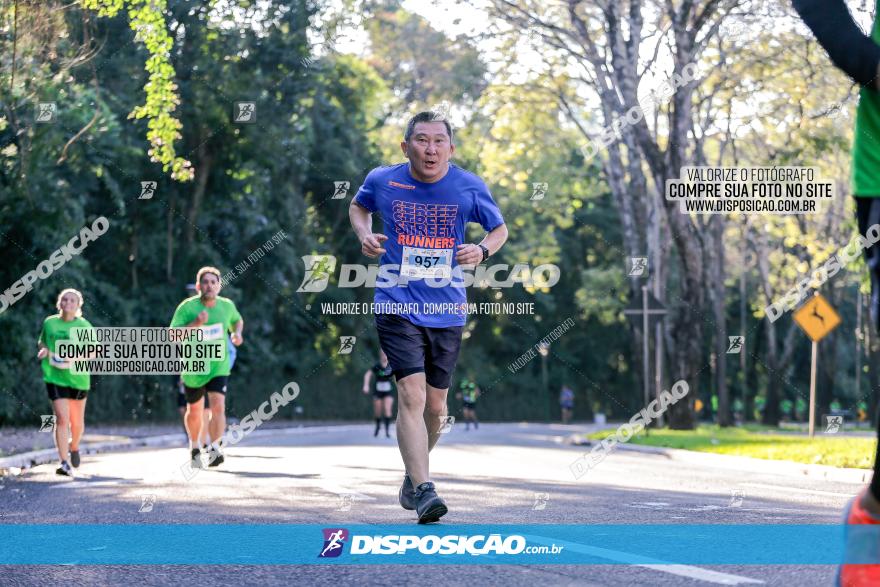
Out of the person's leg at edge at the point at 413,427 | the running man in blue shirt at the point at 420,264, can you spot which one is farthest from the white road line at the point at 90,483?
the person's leg at edge at the point at 413,427

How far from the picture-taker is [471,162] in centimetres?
4688

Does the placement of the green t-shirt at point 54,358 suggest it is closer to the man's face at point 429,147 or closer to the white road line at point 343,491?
the white road line at point 343,491

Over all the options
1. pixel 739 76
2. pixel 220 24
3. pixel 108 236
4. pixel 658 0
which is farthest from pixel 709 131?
pixel 108 236

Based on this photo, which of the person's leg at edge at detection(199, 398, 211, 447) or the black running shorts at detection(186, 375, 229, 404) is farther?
the person's leg at edge at detection(199, 398, 211, 447)

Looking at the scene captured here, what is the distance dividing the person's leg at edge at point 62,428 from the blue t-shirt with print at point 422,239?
24.8 feet

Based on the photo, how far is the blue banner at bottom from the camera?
20.0ft

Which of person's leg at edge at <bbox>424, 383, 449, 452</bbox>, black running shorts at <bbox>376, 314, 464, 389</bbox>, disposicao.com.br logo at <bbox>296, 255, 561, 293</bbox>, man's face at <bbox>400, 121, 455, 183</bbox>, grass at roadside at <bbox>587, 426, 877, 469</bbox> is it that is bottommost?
grass at roadside at <bbox>587, 426, 877, 469</bbox>

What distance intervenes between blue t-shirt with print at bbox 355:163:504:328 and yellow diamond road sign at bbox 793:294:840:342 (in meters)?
17.3

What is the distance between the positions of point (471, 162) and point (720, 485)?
115 ft

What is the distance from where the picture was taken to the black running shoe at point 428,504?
6.93m

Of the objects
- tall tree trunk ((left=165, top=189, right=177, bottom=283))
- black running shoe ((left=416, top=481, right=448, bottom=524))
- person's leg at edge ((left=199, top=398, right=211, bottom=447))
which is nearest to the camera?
black running shoe ((left=416, top=481, right=448, bottom=524))

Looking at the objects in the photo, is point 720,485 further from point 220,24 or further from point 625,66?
point 220,24

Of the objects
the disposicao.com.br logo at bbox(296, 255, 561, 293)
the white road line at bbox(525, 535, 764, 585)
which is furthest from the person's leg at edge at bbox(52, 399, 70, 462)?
the disposicao.com.br logo at bbox(296, 255, 561, 293)

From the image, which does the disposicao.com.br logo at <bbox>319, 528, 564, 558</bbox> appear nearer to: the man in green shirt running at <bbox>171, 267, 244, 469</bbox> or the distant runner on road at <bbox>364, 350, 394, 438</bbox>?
the man in green shirt running at <bbox>171, 267, 244, 469</bbox>
